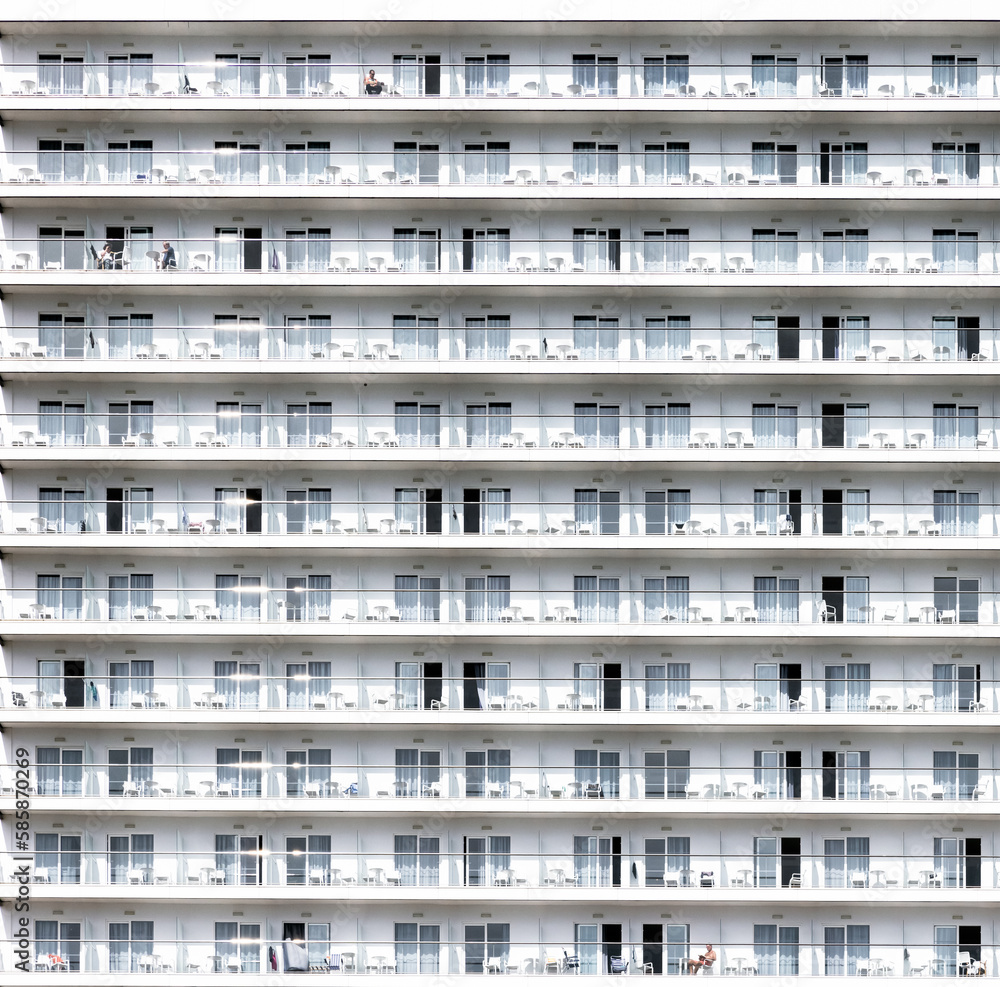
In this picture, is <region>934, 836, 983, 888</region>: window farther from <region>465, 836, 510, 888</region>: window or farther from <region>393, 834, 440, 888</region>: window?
<region>393, 834, 440, 888</region>: window

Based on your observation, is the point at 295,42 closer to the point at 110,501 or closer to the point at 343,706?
the point at 110,501

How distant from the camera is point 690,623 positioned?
28.5 meters

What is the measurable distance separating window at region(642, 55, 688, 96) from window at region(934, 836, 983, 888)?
17.8 m

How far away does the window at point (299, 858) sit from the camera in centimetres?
2833

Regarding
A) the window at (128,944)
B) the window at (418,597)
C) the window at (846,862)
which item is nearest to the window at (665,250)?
the window at (418,597)

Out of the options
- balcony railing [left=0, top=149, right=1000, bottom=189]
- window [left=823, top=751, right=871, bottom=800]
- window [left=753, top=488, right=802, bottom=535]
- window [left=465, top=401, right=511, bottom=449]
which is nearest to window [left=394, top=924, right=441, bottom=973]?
window [left=823, top=751, right=871, bottom=800]

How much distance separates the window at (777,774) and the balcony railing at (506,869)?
1360mm

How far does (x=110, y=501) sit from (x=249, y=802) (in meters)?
7.35

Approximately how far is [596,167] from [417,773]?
14.1 meters

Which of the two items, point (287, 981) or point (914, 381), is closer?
→ point (287, 981)

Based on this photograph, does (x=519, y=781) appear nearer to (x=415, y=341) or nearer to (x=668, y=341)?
(x=415, y=341)

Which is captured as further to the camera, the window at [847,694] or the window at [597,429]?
the window at [597,429]

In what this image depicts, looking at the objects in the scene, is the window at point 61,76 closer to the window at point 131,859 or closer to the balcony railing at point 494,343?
the balcony railing at point 494,343
